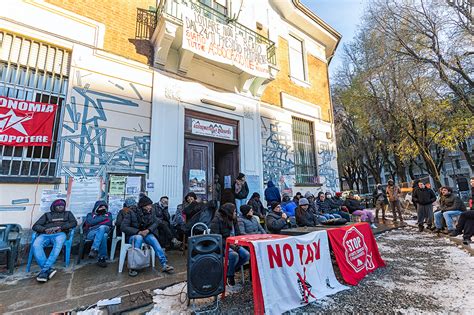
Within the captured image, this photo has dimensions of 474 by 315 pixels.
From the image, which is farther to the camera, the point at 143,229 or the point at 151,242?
the point at 143,229

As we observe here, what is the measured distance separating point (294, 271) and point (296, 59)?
A: 1043 centimetres

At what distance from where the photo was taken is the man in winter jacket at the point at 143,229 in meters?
4.25

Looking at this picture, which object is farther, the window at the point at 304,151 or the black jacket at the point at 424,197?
the window at the point at 304,151

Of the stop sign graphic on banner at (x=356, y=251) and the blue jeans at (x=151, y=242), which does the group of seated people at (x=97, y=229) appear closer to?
the blue jeans at (x=151, y=242)

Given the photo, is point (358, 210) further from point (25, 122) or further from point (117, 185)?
point (25, 122)

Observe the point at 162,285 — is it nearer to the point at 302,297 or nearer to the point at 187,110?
the point at 302,297

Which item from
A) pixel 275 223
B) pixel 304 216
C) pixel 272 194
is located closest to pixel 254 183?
pixel 272 194

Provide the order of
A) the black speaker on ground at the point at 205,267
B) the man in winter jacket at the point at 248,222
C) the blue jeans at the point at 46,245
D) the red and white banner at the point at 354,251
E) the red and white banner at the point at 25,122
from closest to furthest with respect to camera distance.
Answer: the black speaker on ground at the point at 205,267, the red and white banner at the point at 354,251, the blue jeans at the point at 46,245, the man in winter jacket at the point at 248,222, the red and white banner at the point at 25,122

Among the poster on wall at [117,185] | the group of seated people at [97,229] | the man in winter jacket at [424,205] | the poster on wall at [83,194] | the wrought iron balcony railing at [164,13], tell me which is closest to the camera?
the group of seated people at [97,229]

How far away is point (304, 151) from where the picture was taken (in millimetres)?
10719

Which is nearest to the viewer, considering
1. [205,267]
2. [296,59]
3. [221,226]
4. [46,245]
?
[205,267]

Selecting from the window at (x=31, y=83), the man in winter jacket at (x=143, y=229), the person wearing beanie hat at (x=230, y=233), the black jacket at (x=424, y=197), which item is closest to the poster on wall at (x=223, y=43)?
the window at (x=31, y=83)

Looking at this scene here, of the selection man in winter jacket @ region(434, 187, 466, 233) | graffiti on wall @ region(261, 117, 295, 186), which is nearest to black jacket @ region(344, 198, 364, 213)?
graffiti on wall @ region(261, 117, 295, 186)

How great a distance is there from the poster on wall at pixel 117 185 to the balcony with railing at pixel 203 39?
3.35 metres
